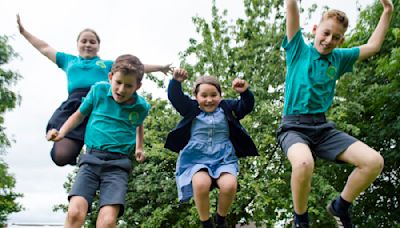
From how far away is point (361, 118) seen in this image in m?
13.7

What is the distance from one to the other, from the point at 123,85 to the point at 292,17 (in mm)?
1480

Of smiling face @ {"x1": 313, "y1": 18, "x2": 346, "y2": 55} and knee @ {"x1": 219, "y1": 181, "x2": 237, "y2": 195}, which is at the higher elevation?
smiling face @ {"x1": 313, "y1": 18, "x2": 346, "y2": 55}

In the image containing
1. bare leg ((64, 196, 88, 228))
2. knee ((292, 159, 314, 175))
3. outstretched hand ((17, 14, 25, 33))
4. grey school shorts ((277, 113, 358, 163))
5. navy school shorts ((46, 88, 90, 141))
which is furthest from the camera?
outstretched hand ((17, 14, 25, 33))

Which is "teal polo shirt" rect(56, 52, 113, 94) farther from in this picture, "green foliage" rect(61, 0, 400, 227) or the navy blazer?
"green foliage" rect(61, 0, 400, 227)

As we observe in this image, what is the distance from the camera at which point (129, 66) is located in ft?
12.8

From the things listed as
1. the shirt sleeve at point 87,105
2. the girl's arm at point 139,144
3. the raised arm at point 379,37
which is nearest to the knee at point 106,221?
the girl's arm at point 139,144

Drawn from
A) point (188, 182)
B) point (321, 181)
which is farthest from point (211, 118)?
point (321, 181)

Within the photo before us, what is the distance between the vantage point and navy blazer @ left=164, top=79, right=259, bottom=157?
4137mm

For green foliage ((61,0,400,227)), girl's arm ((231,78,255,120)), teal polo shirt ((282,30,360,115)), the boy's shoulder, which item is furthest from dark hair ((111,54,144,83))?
green foliage ((61,0,400,227))

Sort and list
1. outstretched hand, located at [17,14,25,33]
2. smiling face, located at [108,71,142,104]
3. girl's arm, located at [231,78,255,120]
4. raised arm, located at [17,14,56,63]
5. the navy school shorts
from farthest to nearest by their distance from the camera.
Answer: raised arm, located at [17,14,56,63]
outstretched hand, located at [17,14,25,33]
the navy school shorts
girl's arm, located at [231,78,255,120]
smiling face, located at [108,71,142,104]

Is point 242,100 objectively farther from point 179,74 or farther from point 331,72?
point 331,72

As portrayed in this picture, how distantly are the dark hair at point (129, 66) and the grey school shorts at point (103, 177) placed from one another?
69 centimetres

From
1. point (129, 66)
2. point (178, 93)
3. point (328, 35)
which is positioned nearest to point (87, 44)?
point (129, 66)

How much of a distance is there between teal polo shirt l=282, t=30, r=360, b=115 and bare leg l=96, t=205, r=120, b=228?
5.24ft
